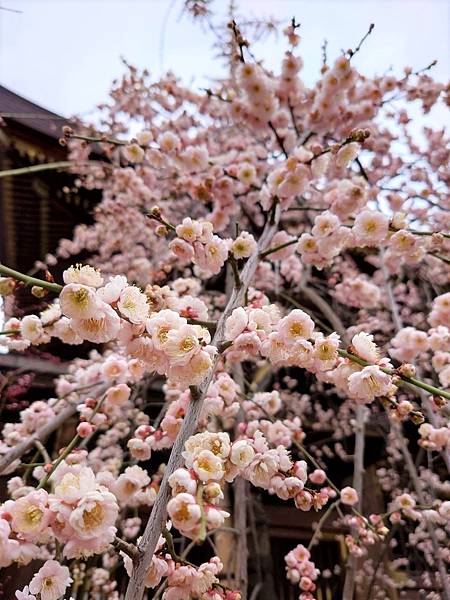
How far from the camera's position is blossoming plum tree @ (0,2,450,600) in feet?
3.89

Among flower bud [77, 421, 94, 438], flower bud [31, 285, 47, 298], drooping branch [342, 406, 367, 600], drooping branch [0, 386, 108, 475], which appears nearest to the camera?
flower bud [31, 285, 47, 298]

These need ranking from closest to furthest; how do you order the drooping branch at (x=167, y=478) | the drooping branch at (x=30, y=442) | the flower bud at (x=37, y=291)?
the drooping branch at (x=167, y=478)
the flower bud at (x=37, y=291)
the drooping branch at (x=30, y=442)

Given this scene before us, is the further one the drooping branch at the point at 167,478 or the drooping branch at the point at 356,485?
the drooping branch at the point at 356,485

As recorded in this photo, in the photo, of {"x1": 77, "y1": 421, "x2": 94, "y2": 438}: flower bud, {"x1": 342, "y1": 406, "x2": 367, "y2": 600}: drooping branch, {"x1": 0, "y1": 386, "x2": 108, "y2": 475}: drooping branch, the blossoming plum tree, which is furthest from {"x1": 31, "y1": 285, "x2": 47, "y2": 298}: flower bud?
{"x1": 342, "y1": 406, "x2": 367, "y2": 600}: drooping branch

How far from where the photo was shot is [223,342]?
4.87 feet

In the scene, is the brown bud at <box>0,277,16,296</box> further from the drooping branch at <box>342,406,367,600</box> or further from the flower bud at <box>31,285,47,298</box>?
the drooping branch at <box>342,406,367,600</box>

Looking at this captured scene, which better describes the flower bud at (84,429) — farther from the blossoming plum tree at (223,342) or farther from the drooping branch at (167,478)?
the drooping branch at (167,478)

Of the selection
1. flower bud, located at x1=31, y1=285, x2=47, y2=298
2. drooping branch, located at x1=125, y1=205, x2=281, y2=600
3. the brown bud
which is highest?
the brown bud

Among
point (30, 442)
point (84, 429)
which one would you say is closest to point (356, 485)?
point (84, 429)

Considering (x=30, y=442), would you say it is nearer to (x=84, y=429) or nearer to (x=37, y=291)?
(x=84, y=429)

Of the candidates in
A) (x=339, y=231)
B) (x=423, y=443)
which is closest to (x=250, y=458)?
(x=339, y=231)

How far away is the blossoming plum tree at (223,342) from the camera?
46.7 inches

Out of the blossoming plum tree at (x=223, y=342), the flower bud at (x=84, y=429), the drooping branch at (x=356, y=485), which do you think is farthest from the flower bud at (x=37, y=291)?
the drooping branch at (x=356, y=485)

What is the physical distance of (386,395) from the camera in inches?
56.2
